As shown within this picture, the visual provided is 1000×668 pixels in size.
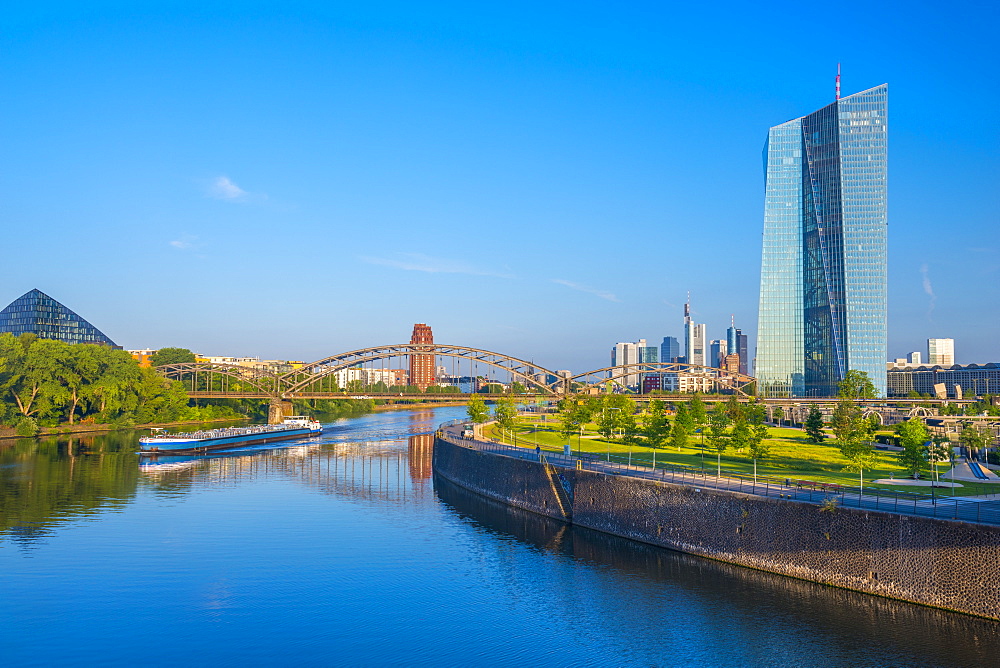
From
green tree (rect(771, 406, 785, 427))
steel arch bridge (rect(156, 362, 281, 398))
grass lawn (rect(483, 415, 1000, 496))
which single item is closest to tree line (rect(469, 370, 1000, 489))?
grass lawn (rect(483, 415, 1000, 496))

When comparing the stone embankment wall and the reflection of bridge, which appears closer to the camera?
A: the stone embankment wall

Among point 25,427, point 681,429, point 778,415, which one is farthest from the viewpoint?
point 778,415

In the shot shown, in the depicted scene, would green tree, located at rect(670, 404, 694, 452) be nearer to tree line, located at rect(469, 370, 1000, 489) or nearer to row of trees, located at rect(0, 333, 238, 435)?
tree line, located at rect(469, 370, 1000, 489)

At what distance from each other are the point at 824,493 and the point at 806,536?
3.13 meters

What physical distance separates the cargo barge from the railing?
57.2 metres

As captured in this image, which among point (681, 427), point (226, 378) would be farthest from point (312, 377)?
point (681, 427)

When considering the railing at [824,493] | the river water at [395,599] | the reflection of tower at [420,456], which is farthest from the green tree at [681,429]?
the reflection of tower at [420,456]

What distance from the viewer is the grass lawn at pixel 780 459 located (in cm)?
4584

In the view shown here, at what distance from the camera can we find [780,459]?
59.0 meters

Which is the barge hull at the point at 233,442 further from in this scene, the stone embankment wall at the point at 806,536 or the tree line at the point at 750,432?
the stone embankment wall at the point at 806,536

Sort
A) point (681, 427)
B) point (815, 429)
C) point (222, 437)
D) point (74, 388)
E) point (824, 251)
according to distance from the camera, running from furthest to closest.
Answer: point (824, 251), point (74, 388), point (222, 437), point (815, 429), point (681, 427)

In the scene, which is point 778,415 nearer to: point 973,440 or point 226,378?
point 973,440

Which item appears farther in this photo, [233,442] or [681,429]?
[233,442]

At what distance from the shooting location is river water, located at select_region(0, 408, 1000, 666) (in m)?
27.6
